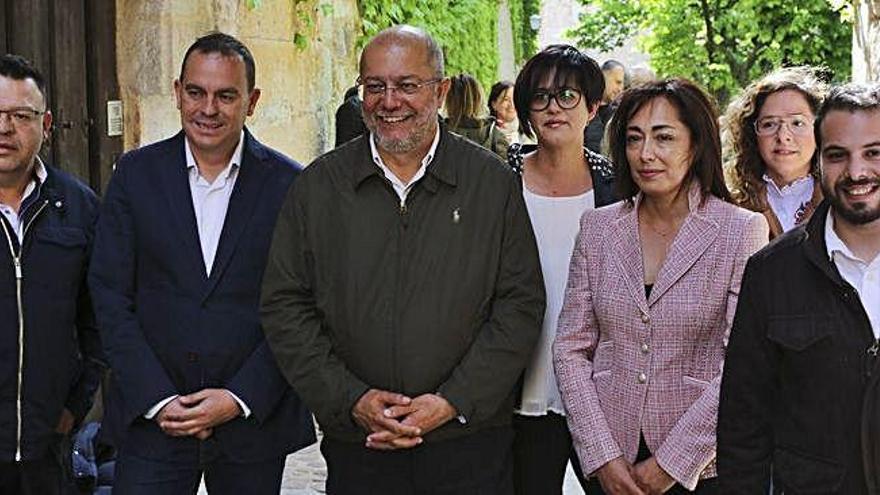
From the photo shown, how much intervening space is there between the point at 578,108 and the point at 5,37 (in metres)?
2.94

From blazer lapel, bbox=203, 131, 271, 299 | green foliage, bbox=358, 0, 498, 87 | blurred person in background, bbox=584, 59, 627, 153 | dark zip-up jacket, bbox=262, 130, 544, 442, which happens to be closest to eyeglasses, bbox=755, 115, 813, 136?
dark zip-up jacket, bbox=262, 130, 544, 442

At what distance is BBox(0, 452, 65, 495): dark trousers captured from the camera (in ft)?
13.5

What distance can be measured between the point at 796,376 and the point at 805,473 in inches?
9.2

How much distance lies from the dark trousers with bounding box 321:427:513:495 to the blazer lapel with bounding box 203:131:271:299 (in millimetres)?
640

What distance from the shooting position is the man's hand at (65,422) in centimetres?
424

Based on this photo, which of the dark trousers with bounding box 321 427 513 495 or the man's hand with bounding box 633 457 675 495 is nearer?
the man's hand with bounding box 633 457 675 495

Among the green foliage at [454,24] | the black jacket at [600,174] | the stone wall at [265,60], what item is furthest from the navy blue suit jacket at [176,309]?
the green foliage at [454,24]

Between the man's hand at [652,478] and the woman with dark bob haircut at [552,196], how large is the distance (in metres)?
0.41

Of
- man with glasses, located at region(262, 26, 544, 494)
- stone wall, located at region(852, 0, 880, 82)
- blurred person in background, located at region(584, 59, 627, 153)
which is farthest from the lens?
blurred person in background, located at region(584, 59, 627, 153)

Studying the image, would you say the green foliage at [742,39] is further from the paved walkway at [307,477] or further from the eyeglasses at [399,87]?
the eyeglasses at [399,87]

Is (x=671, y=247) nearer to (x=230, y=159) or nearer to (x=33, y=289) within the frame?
(x=230, y=159)

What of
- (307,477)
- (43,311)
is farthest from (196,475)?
(307,477)

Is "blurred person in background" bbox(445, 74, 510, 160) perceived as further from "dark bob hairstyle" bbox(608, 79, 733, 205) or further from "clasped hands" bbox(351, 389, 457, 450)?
"clasped hands" bbox(351, 389, 457, 450)

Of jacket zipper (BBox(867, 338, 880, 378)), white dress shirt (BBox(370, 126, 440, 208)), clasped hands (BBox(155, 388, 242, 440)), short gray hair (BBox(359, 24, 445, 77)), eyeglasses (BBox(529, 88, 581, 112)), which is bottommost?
clasped hands (BBox(155, 388, 242, 440))
